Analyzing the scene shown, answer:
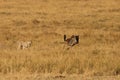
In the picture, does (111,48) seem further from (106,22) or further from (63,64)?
(106,22)

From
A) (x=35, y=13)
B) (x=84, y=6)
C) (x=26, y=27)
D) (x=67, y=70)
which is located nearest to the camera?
(x=67, y=70)

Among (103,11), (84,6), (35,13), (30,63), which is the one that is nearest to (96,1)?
(84,6)

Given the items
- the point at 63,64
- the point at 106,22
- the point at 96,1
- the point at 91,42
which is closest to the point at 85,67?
the point at 63,64

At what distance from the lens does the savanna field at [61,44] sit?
11.0m

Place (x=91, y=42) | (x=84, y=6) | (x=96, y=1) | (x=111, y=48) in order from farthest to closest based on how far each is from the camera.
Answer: (x=96, y=1), (x=84, y=6), (x=91, y=42), (x=111, y=48)

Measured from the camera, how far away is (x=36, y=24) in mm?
26328

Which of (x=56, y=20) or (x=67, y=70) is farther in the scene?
(x=56, y=20)

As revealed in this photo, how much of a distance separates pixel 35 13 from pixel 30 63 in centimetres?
2165

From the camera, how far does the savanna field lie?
10969 millimetres

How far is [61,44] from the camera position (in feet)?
60.3

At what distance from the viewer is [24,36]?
69.4ft

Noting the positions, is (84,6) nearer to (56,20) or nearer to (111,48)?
(56,20)

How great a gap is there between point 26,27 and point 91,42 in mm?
6275

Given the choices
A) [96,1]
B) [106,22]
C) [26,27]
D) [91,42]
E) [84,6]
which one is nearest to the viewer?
[91,42]
